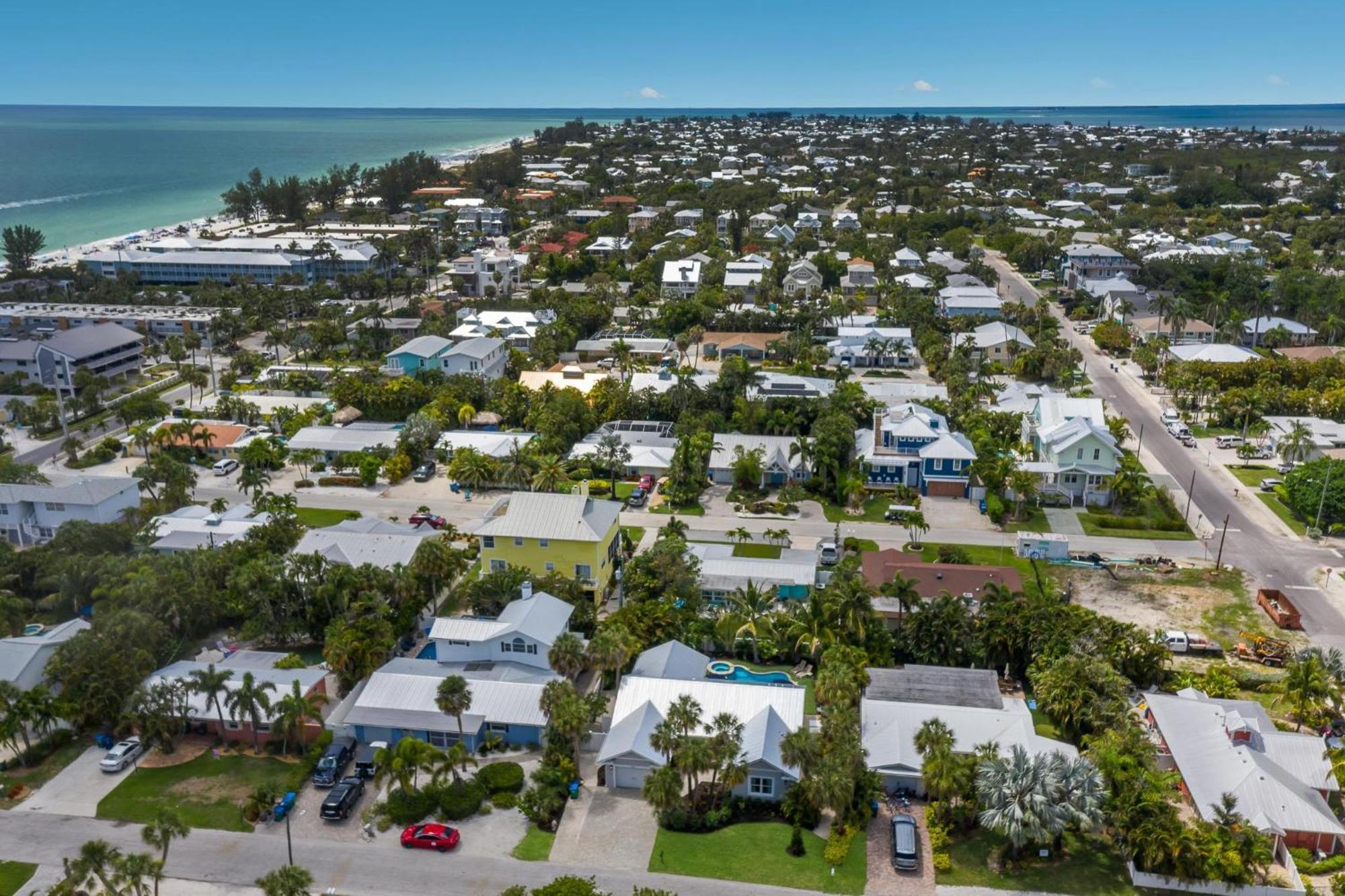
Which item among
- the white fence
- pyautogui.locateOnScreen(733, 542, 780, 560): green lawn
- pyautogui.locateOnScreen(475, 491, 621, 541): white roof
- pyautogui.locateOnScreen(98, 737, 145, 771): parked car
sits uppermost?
pyautogui.locateOnScreen(475, 491, 621, 541): white roof

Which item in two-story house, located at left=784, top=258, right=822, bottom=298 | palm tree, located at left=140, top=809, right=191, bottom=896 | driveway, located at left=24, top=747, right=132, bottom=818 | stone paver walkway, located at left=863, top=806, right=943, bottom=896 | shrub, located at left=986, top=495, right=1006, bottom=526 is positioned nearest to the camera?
palm tree, located at left=140, top=809, right=191, bottom=896

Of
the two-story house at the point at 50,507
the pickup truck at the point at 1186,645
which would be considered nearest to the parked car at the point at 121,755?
the two-story house at the point at 50,507

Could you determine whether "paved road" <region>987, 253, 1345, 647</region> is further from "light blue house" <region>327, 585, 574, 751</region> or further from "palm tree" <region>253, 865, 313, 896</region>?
"palm tree" <region>253, 865, 313, 896</region>

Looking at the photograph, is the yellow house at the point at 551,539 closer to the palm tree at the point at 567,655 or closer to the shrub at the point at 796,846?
the palm tree at the point at 567,655

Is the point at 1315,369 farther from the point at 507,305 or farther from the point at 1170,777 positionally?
the point at 507,305

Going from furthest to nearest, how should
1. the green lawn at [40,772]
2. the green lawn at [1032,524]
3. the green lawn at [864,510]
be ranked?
the green lawn at [864,510] → the green lawn at [1032,524] → the green lawn at [40,772]

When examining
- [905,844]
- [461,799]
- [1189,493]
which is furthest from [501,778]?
[1189,493]

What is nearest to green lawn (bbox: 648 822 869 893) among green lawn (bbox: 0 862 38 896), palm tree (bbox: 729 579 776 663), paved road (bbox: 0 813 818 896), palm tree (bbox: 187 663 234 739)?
paved road (bbox: 0 813 818 896)
